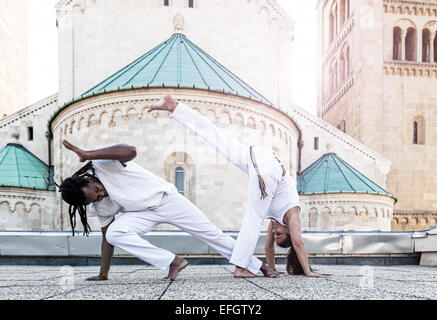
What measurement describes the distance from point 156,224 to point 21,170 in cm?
1466

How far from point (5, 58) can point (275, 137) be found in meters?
23.4

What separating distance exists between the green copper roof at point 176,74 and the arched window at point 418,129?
15736 mm

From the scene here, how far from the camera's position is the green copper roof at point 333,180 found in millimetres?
17953

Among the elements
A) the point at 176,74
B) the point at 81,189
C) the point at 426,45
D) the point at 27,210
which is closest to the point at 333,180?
the point at 176,74

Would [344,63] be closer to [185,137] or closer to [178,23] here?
[178,23]

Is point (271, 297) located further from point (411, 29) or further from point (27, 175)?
point (411, 29)

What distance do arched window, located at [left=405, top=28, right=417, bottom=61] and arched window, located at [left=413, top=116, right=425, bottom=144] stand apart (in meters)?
4.08

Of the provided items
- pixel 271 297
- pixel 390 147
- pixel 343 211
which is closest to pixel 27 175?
pixel 343 211

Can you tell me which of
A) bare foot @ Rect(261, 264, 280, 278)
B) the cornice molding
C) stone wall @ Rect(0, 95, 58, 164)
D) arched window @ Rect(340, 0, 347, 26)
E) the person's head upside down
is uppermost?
arched window @ Rect(340, 0, 347, 26)

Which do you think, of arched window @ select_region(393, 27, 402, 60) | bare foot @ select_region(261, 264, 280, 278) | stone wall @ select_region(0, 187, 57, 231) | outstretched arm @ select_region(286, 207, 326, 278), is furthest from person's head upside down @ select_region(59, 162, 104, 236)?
arched window @ select_region(393, 27, 402, 60)

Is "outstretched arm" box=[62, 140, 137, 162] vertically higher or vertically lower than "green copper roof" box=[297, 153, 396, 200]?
higher

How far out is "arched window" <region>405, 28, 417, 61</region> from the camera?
87.1 feet

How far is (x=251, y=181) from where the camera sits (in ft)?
15.0

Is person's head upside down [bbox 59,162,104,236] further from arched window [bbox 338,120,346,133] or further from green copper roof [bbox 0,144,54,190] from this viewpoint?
arched window [bbox 338,120,346,133]
